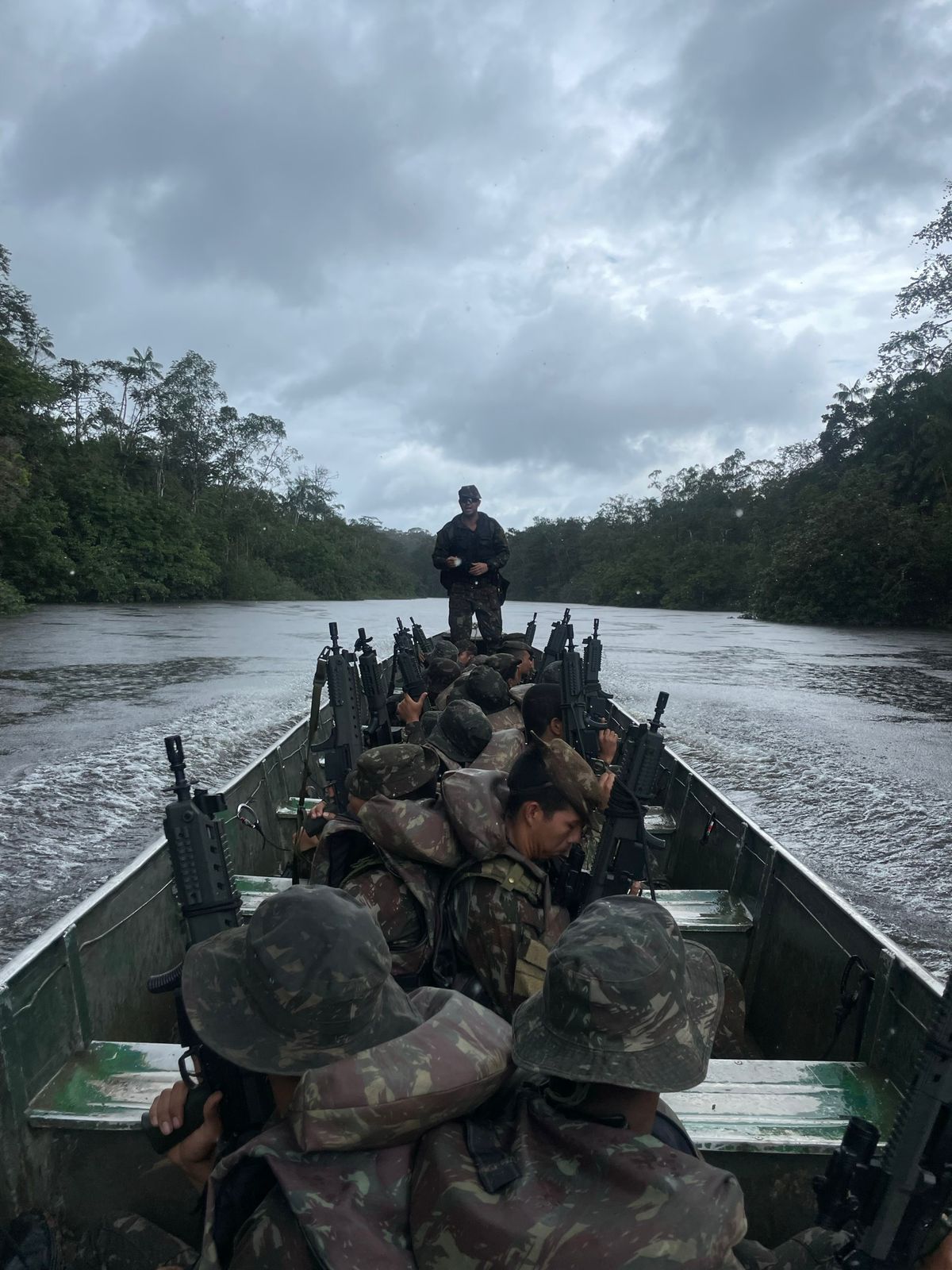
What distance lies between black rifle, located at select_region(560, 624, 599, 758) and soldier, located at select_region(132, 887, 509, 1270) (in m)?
3.41

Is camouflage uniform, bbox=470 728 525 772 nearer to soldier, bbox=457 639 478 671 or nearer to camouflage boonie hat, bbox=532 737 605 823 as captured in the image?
camouflage boonie hat, bbox=532 737 605 823

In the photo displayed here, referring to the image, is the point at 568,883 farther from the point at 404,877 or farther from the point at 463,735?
the point at 463,735

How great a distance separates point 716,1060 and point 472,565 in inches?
273

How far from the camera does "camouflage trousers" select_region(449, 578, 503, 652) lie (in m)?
9.39

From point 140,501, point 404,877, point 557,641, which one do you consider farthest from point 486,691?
point 140,501

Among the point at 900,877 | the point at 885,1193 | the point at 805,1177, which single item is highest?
the point at 885,1193

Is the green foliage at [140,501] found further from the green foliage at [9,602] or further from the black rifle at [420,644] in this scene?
the black rifle at [420,644]

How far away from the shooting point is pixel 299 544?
6844cm

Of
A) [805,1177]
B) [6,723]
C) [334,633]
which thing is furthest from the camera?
[6,723]

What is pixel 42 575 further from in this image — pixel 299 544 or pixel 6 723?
pixel 299 544

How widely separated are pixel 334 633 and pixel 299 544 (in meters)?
64.6

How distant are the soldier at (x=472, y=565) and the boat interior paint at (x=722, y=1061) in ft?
19.0

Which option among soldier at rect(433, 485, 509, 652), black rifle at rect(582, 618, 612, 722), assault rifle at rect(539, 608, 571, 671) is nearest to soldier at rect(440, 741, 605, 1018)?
black rifle at rect(582, 618, 612, 722)

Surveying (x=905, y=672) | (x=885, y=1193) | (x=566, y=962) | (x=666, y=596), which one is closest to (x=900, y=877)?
(x=885, y=1193)
